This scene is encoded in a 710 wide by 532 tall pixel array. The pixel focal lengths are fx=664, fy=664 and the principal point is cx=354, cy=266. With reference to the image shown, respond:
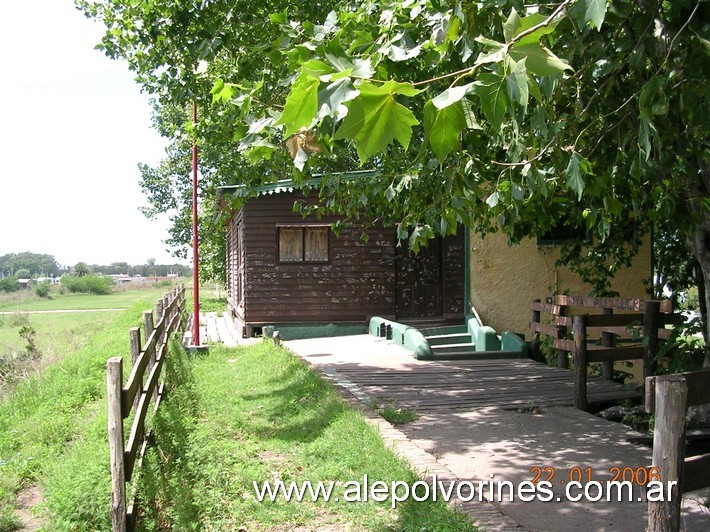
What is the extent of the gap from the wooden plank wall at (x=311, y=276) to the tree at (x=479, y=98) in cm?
620

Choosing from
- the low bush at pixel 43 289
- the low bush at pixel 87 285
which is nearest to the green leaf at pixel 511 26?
the low bush at pixel 43 289

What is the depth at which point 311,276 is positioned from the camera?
1608 cm

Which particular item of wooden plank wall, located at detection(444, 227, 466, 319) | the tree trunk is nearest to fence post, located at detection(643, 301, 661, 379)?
the tree trunk

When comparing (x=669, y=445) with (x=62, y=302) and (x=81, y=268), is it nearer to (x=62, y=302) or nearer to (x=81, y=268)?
(x=62, y=302)

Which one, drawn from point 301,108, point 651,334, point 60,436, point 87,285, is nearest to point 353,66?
point 301,108

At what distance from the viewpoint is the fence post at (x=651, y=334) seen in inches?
294

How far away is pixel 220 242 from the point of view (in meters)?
29.4

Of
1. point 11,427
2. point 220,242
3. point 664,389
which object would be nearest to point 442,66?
point 664,389

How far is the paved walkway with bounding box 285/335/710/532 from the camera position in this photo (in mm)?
4281

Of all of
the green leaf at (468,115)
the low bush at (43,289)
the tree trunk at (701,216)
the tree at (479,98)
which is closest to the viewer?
the tree at (479,98)

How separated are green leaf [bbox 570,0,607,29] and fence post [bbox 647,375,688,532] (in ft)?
7.15

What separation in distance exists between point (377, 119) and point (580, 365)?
6.62 meters

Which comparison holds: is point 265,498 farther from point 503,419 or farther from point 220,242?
point 220,242

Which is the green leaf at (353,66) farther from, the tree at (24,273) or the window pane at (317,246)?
the tree at (24,273)
